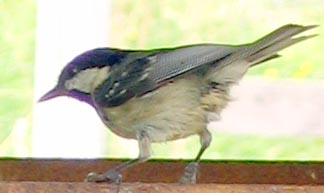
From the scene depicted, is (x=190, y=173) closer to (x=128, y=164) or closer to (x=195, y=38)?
(x=128, y=164)

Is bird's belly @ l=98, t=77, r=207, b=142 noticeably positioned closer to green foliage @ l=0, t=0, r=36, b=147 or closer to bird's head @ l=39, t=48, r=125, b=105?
bird's head @ l=39, t=48, r=125, b=105

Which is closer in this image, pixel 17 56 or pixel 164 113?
pixel 164 113

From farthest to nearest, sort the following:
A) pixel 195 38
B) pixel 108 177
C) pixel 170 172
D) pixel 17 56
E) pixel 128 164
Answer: pixel 195 38
pixel 17 56
pixel 170 172
pixel 128 164
pixel 108 177

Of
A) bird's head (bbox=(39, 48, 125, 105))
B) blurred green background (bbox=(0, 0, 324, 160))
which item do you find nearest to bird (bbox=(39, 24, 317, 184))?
bird's head (bbox=(39, 48, 125, 105))

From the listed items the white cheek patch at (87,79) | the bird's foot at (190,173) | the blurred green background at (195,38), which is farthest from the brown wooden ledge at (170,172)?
the blurred green background at (195,38)

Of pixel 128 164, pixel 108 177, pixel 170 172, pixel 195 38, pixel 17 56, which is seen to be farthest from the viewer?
pixel 195 38

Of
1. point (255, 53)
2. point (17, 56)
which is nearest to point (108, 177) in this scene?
point (255, 53)

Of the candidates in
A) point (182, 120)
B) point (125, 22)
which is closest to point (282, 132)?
point (125, 22)

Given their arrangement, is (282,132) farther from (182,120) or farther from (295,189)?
(295,189)
